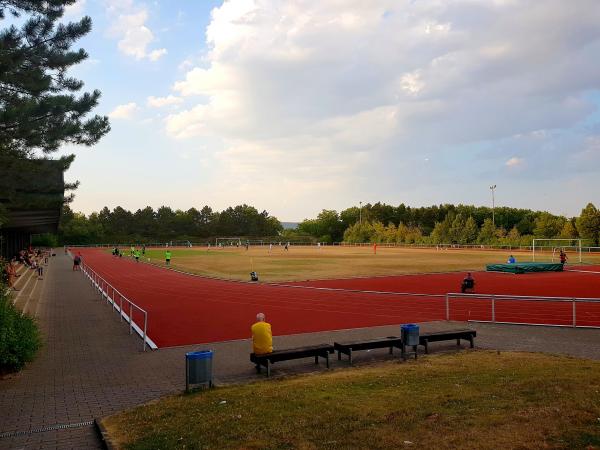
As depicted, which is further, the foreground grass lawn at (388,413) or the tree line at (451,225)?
the tree line at (451,225)

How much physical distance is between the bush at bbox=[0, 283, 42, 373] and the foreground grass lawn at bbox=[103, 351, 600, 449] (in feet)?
13.2

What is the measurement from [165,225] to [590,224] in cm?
10485

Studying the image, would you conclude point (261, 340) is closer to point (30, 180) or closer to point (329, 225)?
point (30, 180)

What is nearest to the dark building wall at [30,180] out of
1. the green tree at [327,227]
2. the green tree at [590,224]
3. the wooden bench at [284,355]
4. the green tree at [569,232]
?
the wooden bench at [284,355]

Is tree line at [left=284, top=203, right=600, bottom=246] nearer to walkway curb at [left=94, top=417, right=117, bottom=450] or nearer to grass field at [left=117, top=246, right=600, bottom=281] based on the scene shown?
grass field at [left=117, top=246, right=600, bottom=281]

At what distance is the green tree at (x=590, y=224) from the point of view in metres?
72.1

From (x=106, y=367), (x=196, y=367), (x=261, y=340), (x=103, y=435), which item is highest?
(x=261, y=340)

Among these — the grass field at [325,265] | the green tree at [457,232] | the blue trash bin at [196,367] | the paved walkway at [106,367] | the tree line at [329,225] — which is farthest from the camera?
the tree line at [329,225]

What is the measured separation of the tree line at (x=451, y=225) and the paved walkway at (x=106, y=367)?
63081 millimetres

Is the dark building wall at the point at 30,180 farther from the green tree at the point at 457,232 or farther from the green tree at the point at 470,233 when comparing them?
the green tree at the point at 457,232

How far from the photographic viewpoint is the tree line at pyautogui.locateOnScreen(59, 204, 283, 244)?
120 meters

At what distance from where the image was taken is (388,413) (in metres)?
7.07

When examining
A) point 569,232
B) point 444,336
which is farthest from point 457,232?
point 444,336

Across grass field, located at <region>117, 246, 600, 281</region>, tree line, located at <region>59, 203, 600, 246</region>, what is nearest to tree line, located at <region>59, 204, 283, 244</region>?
tree line, located at <region>59, 203, 600, 246</region>
